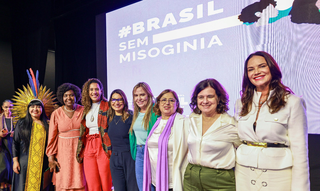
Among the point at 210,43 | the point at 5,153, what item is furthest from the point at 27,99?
the point at 210,43

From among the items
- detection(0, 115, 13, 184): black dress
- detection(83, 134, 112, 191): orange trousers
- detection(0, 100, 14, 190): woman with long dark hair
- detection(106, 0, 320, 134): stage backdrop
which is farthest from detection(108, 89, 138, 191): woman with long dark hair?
detection(0, 115, 13, 184): black dress

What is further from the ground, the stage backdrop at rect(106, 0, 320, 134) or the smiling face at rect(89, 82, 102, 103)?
the stage backdrop at rect(106, 0, 320, 134)

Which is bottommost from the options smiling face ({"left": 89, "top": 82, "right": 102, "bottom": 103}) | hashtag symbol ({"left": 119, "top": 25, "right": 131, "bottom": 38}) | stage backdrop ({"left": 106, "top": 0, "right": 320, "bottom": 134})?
smiling face ({"left": 89, "top": 82, "right": 102, "bottom": 103})

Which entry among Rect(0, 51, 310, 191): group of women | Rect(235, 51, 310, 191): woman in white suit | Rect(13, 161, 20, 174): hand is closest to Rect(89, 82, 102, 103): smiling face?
Rect(0, 51, 310, 191): group of women

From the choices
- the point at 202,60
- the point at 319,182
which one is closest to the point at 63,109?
the point at 202,60

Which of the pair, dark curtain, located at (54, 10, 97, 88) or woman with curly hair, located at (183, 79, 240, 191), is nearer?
woman with curly hair, located at (183, 79, 240, 191)

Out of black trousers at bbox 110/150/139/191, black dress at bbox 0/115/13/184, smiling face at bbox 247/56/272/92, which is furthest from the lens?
black dress at bbox 0/115/13/184

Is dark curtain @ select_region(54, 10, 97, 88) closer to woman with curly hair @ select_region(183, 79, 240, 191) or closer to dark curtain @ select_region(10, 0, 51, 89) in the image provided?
dark curtain @ select_region(10, 0, 51, 89)

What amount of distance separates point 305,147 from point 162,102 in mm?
1295

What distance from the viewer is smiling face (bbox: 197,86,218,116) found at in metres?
1.96

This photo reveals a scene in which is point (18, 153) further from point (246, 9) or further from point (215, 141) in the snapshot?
point (246, 9)

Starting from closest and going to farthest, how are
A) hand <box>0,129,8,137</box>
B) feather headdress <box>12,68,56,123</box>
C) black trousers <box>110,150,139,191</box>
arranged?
1. black trousers <box>110,150,139,191</box>
2. feather headdress <box>12,68,56,123</box>
3. hand <box>0,129,8,137</box>

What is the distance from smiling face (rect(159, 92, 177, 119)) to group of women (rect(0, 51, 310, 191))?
1 centimetres

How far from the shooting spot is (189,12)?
3436 millimetres
